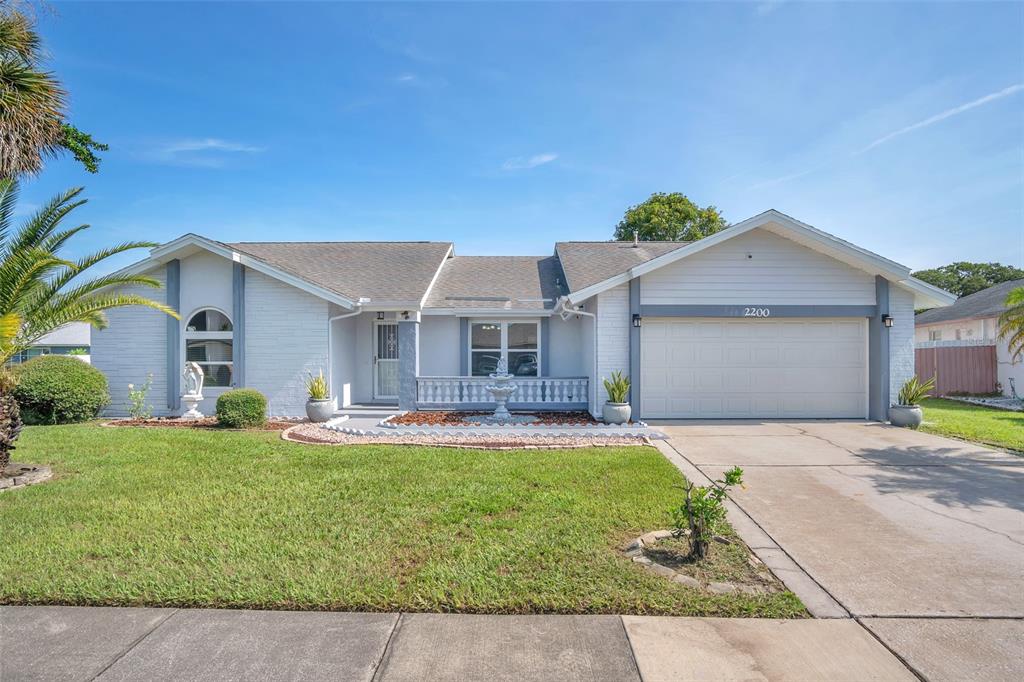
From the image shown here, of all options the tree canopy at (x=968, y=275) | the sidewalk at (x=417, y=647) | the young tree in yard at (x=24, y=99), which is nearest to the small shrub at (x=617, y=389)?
the sidewalk at (x=417, y=647)

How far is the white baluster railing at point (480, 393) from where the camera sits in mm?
12930

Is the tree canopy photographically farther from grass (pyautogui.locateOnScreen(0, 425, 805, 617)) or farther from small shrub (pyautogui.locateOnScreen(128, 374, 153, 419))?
small shrub (pyautogui.locateOnScreen(128, 374, 153, 419))

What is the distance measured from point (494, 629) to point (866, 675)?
2.25 m

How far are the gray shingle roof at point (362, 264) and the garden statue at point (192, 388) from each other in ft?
10.5

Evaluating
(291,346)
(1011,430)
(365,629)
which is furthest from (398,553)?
(1011,430)

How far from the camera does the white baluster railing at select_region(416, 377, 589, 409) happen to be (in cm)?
1293

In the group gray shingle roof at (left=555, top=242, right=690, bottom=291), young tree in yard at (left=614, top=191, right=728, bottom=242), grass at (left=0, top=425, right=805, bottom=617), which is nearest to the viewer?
grass at (left=0, top=425, right=805, bottom=617)

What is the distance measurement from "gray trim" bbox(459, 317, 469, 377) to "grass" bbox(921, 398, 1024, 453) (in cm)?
1111

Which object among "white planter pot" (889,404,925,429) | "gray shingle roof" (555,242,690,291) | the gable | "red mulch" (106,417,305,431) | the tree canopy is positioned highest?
the tree canopy

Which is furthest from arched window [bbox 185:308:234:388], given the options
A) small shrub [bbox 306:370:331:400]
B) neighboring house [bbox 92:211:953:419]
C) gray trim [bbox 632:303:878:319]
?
gray trim [bbox 632:303:878:319]

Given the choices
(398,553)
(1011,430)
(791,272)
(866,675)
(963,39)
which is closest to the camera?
(866,675)

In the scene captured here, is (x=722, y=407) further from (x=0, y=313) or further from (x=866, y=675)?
(x=0, y=313)

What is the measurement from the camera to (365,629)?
332 centimetres

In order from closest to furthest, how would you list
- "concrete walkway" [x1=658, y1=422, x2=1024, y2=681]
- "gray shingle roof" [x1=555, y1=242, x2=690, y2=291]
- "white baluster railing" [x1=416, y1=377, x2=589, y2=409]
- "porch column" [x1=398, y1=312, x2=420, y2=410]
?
1. "concrete walkway" [x1=658, y1=422, x2=1024, y2=681]
2. "porch column" [x1=398, y1=312, x2=420, y2=410]
3. "white baluster railing" [x1=416, y1=377, x2=589, y2=409]
4. "gray shingle roof" [x1=555, y1=242, x2=690, y2=291]
